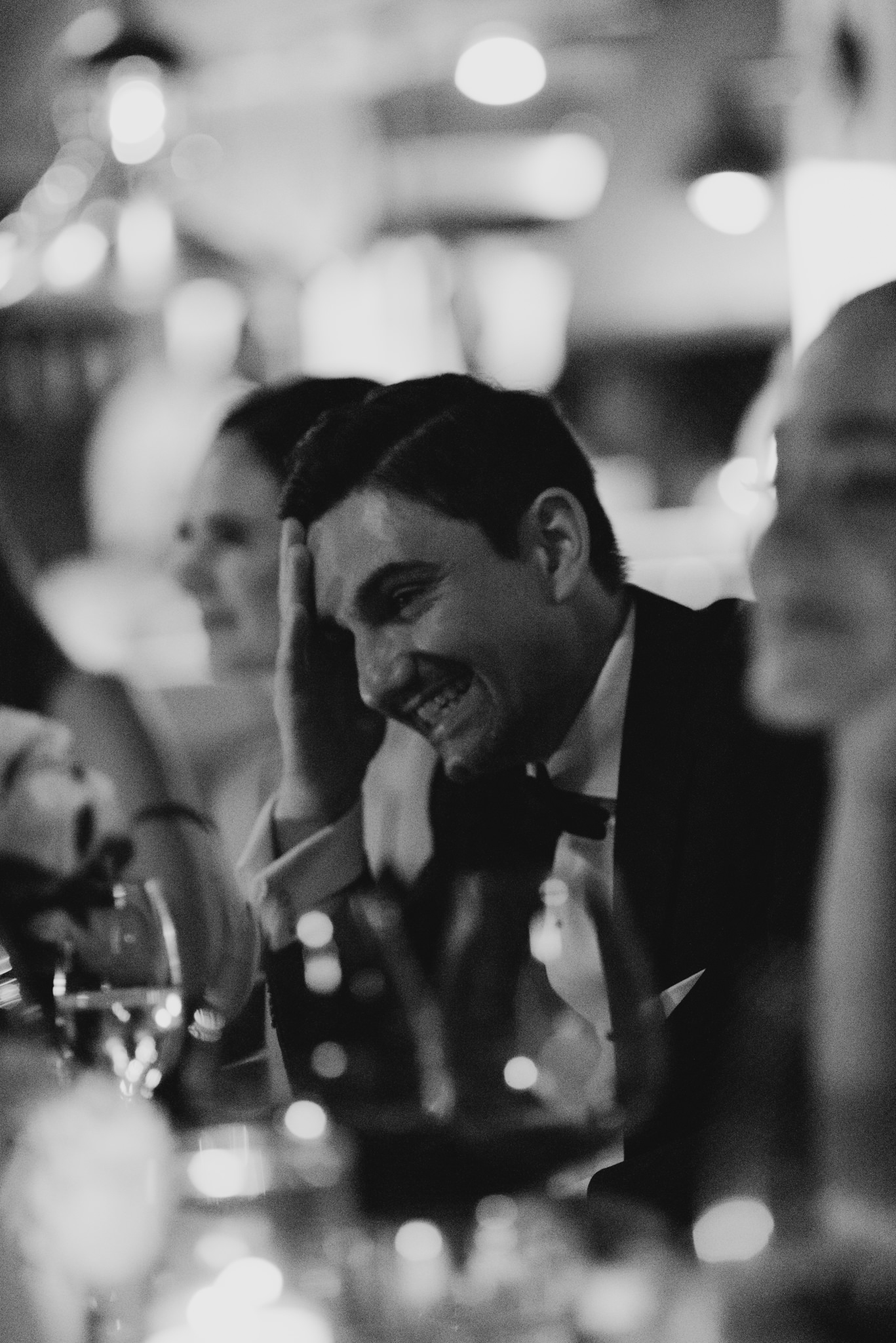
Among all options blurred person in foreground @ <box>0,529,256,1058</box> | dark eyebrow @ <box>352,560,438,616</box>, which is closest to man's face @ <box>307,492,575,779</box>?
dark eyebrow @ <box>352,560,438,616</box>

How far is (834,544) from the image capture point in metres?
0.55

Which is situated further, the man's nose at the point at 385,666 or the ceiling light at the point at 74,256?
the ceiling light at the point at 74,256

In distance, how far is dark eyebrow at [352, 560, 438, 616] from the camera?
1.86 feet

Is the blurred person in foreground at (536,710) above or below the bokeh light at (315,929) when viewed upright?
above

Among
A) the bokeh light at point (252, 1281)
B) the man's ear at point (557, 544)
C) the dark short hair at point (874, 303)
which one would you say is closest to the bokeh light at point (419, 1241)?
the bokeh light at point (252, 1281)

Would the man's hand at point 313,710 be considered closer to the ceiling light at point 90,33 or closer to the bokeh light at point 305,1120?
the bokeh light at point 305,1120

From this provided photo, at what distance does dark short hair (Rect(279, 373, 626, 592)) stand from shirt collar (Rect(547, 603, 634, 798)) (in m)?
0.03

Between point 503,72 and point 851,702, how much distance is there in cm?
31

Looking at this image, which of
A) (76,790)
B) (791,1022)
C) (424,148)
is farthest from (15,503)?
(791,1022)

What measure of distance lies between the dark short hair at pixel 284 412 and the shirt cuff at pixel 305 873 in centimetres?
14

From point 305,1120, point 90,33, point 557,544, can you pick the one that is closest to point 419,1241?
point 305,1120

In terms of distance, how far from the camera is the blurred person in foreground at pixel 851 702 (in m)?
0.54

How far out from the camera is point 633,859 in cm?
57

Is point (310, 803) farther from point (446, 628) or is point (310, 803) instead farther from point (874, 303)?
point (874, 303)
